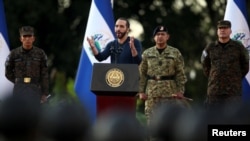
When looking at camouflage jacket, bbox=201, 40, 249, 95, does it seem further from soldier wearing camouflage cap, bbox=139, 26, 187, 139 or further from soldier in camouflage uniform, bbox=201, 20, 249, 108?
soldier wearing camouflage cap, bbox=139, 26, 187, 139

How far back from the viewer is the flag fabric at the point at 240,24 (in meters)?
9.95

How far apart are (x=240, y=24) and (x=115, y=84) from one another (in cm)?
396

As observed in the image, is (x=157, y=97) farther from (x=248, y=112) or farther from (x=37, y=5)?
(x=37, y=5)

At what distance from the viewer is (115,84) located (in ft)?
21.8

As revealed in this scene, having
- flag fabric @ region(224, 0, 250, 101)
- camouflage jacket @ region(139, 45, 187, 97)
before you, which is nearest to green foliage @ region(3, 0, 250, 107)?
flag fabric @ region(224, 0, 250, 101)

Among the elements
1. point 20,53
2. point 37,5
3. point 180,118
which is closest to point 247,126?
point 180,118

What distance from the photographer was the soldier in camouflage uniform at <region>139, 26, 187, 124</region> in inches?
303

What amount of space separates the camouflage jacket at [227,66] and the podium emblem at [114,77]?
111cm

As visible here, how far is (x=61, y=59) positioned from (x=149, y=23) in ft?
7.92

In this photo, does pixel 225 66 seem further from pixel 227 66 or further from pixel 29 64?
pixel 29 64

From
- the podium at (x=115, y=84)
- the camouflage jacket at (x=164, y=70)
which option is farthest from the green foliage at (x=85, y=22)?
the podium at (x=115, y=84)

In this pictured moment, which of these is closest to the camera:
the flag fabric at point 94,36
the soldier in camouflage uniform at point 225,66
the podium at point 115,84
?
the podium at point 115,84

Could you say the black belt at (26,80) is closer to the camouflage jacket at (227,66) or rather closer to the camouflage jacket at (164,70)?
the camouflage jacket at (164,70)

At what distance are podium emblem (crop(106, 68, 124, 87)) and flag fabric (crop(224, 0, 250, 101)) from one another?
3397 mm
